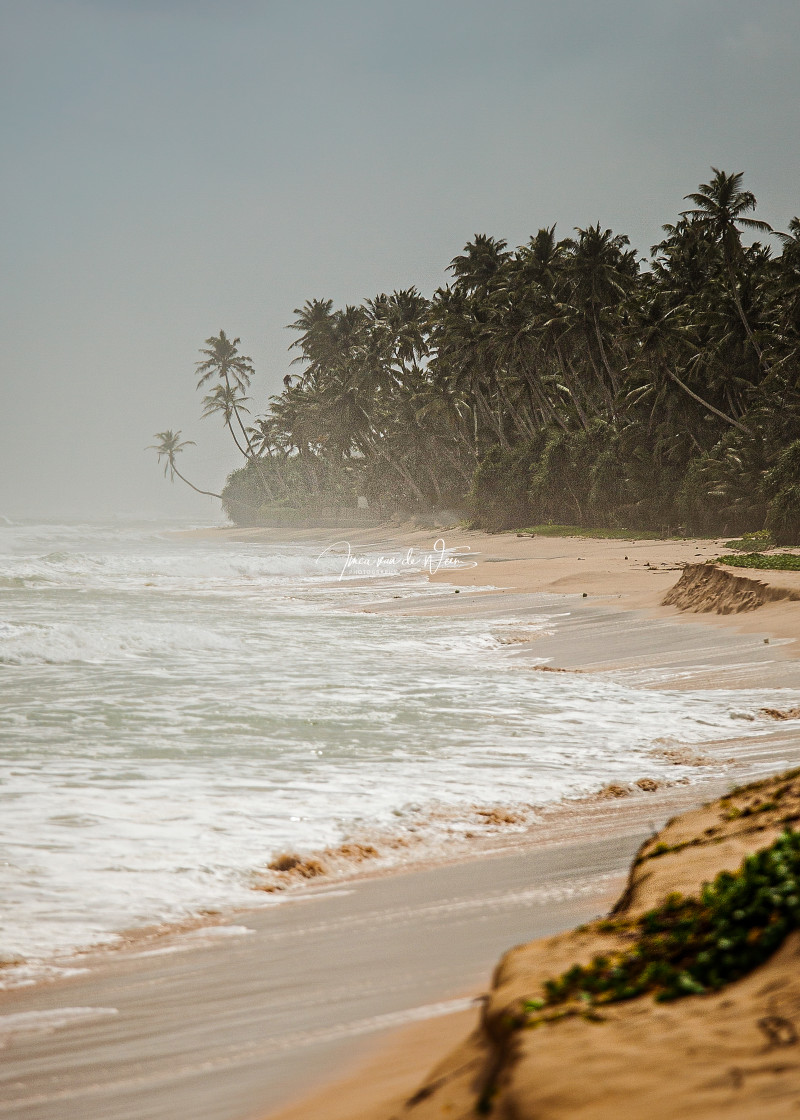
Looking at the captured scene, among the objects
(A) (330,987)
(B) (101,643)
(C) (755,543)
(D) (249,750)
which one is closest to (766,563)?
(C) (755,543)

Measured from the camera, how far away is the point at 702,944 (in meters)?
2.39

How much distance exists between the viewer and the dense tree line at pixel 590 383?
113 feet

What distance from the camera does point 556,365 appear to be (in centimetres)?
5284

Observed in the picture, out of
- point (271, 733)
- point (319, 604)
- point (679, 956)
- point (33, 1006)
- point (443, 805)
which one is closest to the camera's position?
point (679, 956)

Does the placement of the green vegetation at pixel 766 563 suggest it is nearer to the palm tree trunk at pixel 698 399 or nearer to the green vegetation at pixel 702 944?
the green vegetation at pixel 702 944

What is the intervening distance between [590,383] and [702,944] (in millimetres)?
50889

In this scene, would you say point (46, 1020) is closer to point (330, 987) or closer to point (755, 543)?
point (330, 987)

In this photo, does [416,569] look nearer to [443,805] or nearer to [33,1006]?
[443,805]

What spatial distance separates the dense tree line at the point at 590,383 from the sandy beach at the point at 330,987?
1005 inches

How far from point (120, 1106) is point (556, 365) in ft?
173

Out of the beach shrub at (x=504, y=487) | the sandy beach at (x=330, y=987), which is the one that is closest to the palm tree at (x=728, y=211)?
the beach shrub at (x=504, y=487)

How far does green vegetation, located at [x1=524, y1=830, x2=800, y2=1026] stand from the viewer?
2.22m

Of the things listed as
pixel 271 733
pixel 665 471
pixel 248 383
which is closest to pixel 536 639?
pixel 271 733

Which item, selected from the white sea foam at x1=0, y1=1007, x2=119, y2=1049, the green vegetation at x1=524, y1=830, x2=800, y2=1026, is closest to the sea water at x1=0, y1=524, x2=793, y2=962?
the white sea foam at x1=0, y1=1007, x2=119, y2=1049
